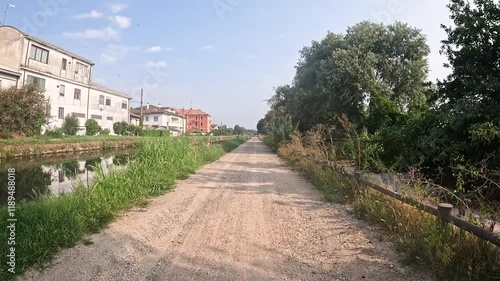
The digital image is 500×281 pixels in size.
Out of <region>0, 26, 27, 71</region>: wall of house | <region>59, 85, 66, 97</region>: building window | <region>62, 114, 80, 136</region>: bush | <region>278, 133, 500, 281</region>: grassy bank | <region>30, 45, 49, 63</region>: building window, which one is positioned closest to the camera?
<region>278, 133, 500, 281</region>: grassy bank

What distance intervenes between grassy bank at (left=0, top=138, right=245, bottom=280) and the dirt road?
25 centimetres

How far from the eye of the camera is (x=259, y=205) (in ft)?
23.0

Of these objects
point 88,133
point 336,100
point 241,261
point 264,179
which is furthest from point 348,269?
point 88,133

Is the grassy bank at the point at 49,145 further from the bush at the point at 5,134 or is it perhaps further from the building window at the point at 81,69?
the building window at the point at 81,69

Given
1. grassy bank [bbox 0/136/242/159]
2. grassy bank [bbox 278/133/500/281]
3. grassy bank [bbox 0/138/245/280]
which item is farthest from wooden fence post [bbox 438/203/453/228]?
grassy bank [bbox 0/136/242/159]

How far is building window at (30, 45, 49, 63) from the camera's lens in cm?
2955

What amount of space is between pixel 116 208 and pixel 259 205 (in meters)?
2.94

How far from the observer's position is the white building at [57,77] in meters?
27.5

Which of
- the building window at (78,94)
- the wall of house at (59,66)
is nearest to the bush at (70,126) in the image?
the wall of house at (59,66)

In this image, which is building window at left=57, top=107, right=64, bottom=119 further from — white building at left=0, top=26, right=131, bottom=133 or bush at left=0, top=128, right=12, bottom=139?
bush at left=0, top=128, right=12, bottom=139

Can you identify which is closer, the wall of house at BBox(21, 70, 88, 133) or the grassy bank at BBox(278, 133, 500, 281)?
the grassy bank at BBox(278, 133, 500, 281)

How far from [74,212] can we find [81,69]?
38.3 m

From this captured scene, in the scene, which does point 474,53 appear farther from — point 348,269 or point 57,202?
point 57,202

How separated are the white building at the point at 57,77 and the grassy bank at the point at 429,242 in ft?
89.8
